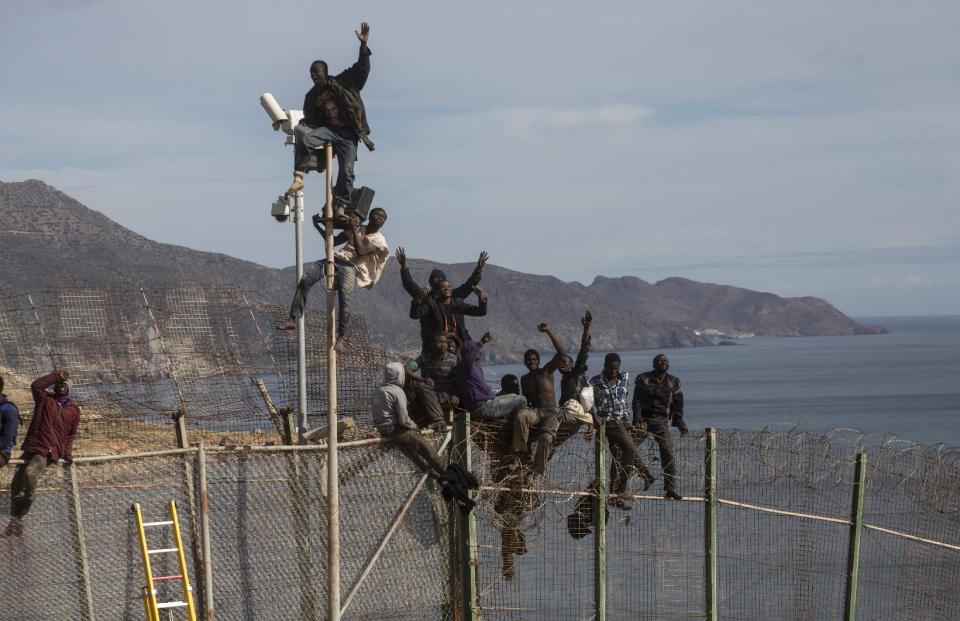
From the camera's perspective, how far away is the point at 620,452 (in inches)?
539

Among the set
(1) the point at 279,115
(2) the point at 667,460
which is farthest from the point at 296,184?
(2) the point at 667,460

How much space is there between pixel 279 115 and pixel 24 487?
5179 millimetres

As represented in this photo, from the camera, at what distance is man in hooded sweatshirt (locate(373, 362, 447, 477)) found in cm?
1268

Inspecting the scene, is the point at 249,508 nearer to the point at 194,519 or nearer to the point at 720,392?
the point at 194,519

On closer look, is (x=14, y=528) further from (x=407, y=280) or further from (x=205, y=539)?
(x=407, y=280)

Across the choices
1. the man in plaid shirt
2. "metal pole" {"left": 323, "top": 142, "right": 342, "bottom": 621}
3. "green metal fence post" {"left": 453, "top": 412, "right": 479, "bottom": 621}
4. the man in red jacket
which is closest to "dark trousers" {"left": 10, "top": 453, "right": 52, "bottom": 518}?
the man in red jacket

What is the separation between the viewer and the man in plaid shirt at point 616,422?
44.4 ft

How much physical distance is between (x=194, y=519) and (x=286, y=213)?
16.3 feet

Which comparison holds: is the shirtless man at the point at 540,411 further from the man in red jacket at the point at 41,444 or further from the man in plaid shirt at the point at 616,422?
the man in red jacket at the point at 41,444

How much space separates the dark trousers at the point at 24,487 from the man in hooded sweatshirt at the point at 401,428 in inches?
122

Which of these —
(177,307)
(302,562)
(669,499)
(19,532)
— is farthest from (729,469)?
(177,307)

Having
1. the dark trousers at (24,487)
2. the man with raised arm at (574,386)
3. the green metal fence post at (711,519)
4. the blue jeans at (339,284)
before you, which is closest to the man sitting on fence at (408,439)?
the blue jeans at (339,284)

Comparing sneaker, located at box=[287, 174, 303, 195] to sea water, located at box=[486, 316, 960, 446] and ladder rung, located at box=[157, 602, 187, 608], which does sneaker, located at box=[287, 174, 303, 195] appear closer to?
ladder rung, located at box=[157, 602, 187, 608]

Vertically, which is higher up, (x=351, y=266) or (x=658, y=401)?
(x=351, y=266)
